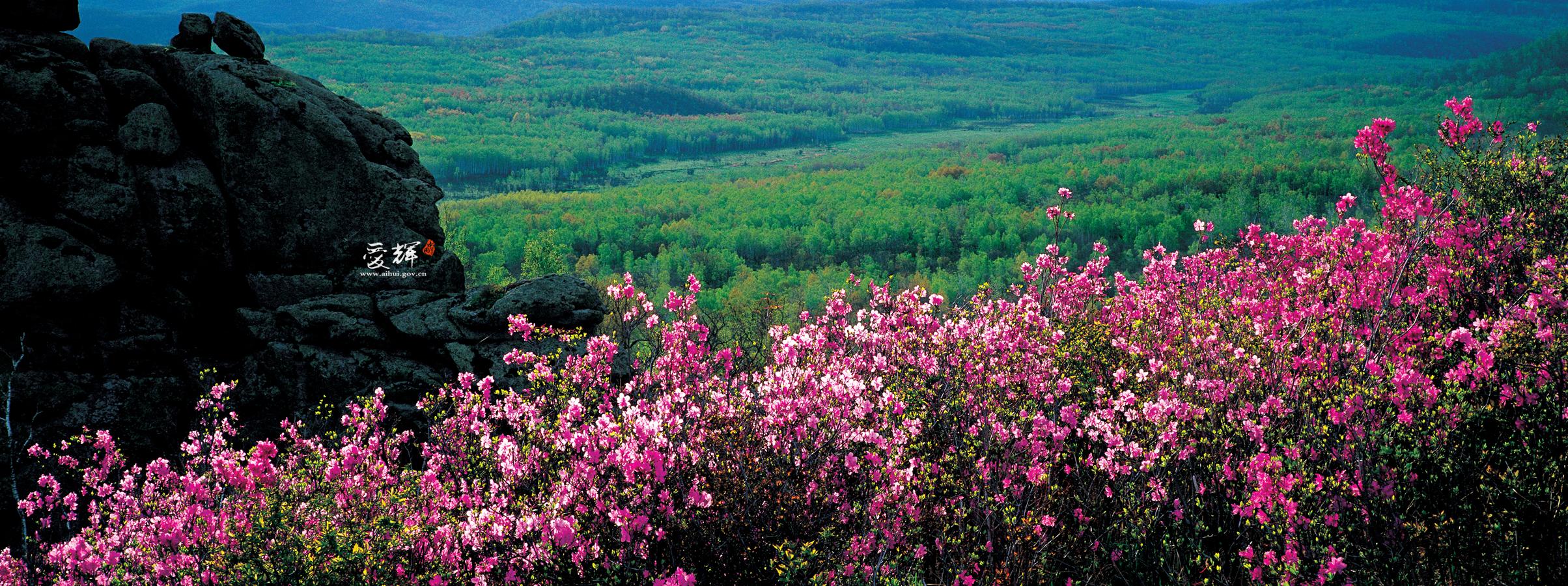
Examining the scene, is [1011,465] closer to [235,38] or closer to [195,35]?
[235,38]

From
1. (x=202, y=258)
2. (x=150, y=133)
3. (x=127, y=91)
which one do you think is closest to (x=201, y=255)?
(x=202, y=258)

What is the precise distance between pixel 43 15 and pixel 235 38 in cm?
234

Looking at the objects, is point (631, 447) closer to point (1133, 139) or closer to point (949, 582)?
point (949, 582)

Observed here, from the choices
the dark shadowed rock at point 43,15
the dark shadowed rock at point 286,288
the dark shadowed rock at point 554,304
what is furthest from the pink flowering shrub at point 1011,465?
the dark shadowed rock at point 43,15

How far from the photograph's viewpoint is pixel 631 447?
5.28 m

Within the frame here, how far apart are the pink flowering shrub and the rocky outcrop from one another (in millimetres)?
2436

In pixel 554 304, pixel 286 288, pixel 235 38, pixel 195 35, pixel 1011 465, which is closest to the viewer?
pixel 1011 465

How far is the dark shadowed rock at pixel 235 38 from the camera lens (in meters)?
12.9

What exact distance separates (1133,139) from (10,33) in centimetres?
13208

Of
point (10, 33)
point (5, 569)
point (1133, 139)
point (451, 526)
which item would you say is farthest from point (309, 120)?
point (1133, 139)

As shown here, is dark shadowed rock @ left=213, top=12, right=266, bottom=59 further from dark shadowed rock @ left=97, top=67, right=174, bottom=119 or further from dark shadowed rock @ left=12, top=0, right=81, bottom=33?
dark shadowed rock @ left=97, top=67, right=174, bottom=119

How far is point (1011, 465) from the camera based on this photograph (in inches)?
248

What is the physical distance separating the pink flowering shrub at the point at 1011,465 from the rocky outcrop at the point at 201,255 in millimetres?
2436

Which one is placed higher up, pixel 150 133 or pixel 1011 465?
pixel 150 133
